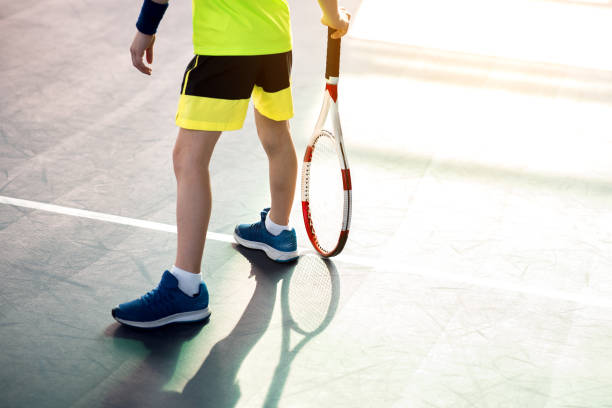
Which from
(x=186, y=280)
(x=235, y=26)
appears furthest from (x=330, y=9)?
(x=186, y=280)

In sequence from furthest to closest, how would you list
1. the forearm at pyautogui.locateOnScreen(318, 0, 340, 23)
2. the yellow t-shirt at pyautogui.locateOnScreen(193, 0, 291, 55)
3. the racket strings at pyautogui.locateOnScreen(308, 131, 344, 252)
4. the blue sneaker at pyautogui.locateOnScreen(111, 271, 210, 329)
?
the racket strings at pyautogui.locateOnScreen(308, 131, 344, 252) < the blue sneaker at pyautogui.locateOnScreen(111, 271, 210, 329) < the forearm at pyautogui.locateOnScreen(318, 0, 340, 23) < the yellow t-shirt at pyautogui.locateOnScreen(193, 0, 291, 55)

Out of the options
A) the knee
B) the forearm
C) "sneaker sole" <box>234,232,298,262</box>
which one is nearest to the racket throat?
the forearm

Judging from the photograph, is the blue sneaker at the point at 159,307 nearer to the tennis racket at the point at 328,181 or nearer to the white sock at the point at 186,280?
the white sock at the point at 186,280

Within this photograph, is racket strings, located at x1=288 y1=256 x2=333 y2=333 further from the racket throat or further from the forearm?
the forearm

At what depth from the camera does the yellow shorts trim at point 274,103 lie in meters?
3.03

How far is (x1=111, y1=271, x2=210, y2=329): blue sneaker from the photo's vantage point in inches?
115

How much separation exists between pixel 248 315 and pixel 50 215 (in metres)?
1.14

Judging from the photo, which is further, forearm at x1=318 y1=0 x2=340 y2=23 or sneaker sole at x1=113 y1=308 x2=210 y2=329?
sneaker sole at x1=113 y1=308 x2=210 y2=329

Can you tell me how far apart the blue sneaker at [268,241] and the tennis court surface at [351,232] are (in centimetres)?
4

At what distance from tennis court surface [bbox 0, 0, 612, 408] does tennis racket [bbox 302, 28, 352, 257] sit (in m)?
0.09

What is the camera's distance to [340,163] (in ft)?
10.3

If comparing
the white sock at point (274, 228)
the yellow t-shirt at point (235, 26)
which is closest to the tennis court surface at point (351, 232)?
the white sock at point (274, 228)

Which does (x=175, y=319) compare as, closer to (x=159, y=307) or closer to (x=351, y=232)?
(x=159, y=307)

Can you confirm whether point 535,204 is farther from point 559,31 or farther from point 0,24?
point 0,24
